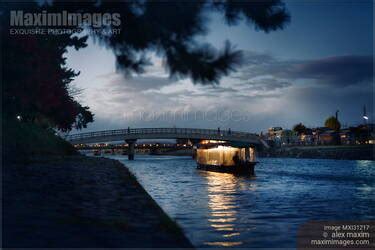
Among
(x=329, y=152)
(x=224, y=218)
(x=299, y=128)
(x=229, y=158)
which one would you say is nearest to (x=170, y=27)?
(x=224, y=218)

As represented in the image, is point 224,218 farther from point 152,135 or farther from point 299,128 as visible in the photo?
point 299,128

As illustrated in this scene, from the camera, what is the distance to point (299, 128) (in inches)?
6850

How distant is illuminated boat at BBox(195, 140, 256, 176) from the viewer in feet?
156

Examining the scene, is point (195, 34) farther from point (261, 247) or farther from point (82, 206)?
point (82, 206)

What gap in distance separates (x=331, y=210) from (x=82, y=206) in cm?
1138

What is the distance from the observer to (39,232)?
27.3 feet

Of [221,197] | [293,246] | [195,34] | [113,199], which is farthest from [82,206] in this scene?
[221,197]

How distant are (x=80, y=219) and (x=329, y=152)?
94201mm

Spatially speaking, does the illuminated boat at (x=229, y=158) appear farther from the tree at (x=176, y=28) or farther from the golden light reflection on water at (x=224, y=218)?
the tree at (x=176, y=28)

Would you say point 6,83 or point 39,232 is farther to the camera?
point 6,83

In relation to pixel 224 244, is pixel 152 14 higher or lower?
higher

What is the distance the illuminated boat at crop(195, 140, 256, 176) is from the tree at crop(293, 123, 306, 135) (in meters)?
122

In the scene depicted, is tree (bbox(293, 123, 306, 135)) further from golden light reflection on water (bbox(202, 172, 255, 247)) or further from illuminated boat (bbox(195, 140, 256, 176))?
golden light reflection on water (bbox(202, 172, 255, 247))

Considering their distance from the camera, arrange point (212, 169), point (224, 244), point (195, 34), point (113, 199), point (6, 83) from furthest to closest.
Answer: point (212, 169)
point (113, 199)
point (6, 83)
point (224, 244)
point (195, 34)
